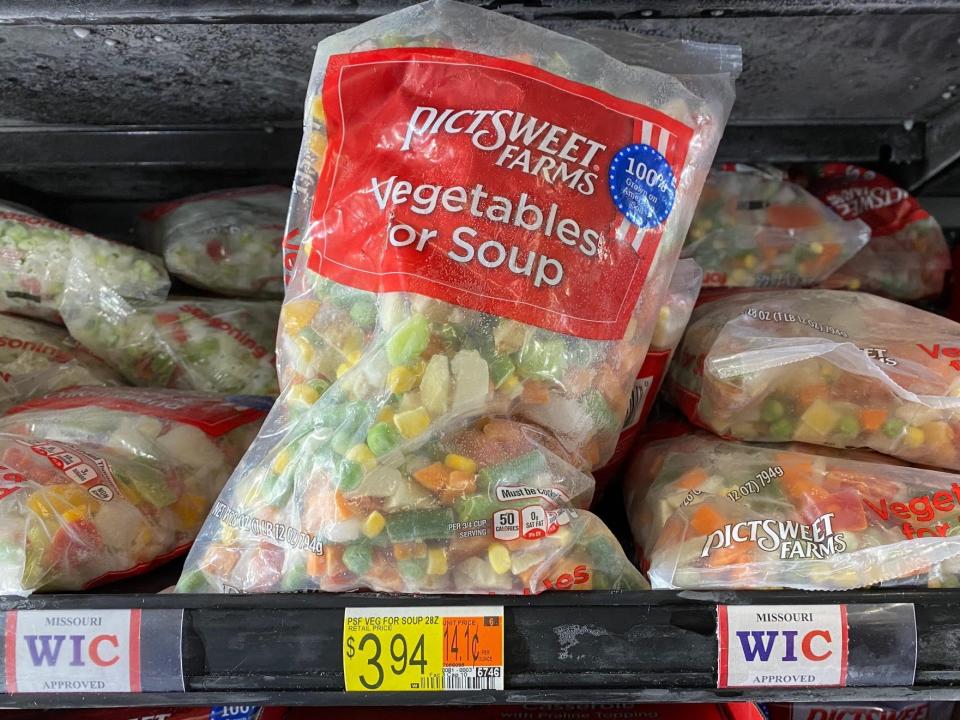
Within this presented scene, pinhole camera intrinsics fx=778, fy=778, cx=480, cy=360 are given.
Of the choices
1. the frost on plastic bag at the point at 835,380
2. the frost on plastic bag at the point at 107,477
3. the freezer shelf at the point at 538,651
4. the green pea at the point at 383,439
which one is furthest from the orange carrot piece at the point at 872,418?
the frost on plastic bag at the point at 107,477

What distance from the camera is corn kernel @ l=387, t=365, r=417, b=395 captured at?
27.0 inches

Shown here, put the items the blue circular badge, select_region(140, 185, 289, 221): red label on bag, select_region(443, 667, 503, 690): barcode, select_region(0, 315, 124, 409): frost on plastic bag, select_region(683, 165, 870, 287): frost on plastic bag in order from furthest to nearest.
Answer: select_region(140, 185, 289, 221): red label on bag < select_region(683, 165, 870, 287): frost on plastic bag < select_region(0, 315, 124, 409): frost on plastic bag < the blue circular badge < select_region(443, 667, 503, 690): barcode

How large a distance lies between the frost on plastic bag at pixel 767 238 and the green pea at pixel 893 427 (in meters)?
0.43

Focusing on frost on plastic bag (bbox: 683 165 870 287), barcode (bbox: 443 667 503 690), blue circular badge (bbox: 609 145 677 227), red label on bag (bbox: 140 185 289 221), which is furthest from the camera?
red label on bag (bbox: 140 185 289 221)

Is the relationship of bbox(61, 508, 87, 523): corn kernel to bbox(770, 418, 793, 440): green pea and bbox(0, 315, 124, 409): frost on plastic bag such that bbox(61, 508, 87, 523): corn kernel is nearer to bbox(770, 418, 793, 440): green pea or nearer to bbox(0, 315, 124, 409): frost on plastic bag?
bbox(0, 315, 124, 409): frost on plastic bag

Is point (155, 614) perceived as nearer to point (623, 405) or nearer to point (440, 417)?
point (440, 417)

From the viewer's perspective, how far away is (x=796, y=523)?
0.73 metres

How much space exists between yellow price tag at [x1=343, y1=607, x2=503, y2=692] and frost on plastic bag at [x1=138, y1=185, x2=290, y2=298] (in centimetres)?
75

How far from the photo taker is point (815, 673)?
0.65 meters

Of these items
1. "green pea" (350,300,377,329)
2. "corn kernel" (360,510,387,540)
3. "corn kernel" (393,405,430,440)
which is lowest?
"corn kernel" (360,510,387,540)

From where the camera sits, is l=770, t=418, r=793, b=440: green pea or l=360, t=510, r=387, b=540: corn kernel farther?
l=770, t=418, r=793, b=440: green pea

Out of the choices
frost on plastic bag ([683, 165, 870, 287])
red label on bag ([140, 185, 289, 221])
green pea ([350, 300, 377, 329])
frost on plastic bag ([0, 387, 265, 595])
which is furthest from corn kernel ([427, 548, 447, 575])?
red label on bag ([140, 185, 289, 221])

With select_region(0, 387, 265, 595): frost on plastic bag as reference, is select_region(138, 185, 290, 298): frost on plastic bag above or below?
above

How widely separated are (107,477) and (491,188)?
19.5 inches
